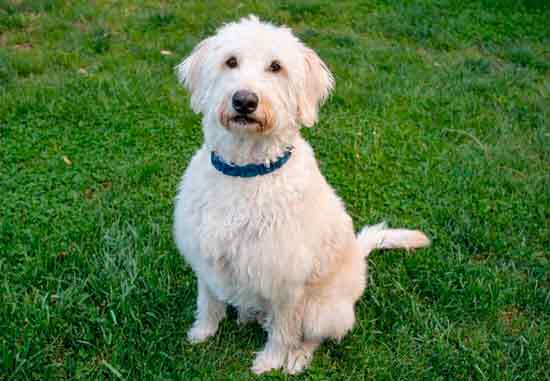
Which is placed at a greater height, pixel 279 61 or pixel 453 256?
pixel 279 61

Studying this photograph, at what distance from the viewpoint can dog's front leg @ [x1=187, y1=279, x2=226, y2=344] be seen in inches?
112

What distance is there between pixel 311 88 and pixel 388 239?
4.33ft

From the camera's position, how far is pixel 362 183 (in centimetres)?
412

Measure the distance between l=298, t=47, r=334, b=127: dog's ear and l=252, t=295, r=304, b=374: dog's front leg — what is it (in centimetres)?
91

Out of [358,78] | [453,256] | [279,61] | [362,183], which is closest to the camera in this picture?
[279,61]

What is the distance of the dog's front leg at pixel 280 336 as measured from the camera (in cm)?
268

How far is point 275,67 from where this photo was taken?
2309 millimetres

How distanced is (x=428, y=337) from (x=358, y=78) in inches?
123

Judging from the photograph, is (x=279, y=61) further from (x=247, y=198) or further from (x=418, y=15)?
(x=418, y=15)

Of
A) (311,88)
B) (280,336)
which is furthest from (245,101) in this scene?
(280,336)

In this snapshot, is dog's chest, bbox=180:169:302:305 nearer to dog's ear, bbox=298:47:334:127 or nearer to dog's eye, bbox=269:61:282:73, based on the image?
dog's ear, bbox=298:47:334:127

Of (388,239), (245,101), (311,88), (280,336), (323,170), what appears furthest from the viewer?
(323,170)

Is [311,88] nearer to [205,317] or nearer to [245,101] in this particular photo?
[245,101]

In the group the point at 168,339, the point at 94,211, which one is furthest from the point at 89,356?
the point at 94,211
